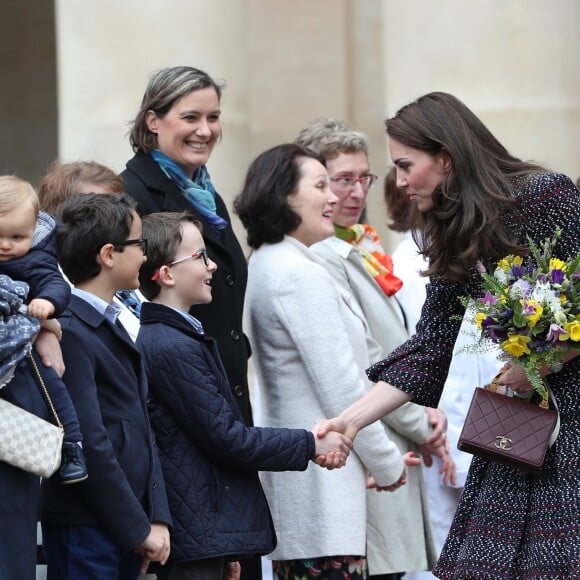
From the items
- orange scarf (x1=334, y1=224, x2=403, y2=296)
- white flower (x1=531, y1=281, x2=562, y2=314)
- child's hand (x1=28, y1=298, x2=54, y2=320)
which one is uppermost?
child's hand (x1=28, y1=298, x2=54, y2=320)

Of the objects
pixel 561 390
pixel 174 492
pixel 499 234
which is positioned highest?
pixel 499 234

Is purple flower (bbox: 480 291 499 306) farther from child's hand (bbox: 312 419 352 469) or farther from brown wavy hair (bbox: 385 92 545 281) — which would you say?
child's hand (bbox: 312 419 352 469)

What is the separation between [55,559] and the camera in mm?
4250

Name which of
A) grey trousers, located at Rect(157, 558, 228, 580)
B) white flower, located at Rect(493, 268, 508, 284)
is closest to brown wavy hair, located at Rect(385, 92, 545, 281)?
white flower, located at Rect(493, 268, 508, 284)

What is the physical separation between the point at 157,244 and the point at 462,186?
107 cm

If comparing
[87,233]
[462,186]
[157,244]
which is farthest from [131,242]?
[462,186]

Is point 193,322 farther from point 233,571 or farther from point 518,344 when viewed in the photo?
point 518,344

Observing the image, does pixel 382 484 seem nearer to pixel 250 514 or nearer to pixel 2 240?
pixel 250 514

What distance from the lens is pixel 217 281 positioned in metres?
5.31

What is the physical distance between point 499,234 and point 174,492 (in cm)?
131

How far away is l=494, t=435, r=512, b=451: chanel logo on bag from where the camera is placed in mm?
4312

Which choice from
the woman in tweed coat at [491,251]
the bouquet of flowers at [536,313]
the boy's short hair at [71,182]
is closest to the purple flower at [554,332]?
the bouquet of flowers at [536,313]

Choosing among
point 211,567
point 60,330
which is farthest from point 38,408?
point 211,567

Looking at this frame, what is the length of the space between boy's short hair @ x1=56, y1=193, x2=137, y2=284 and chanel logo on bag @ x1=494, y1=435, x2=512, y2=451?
1287 millimetres
